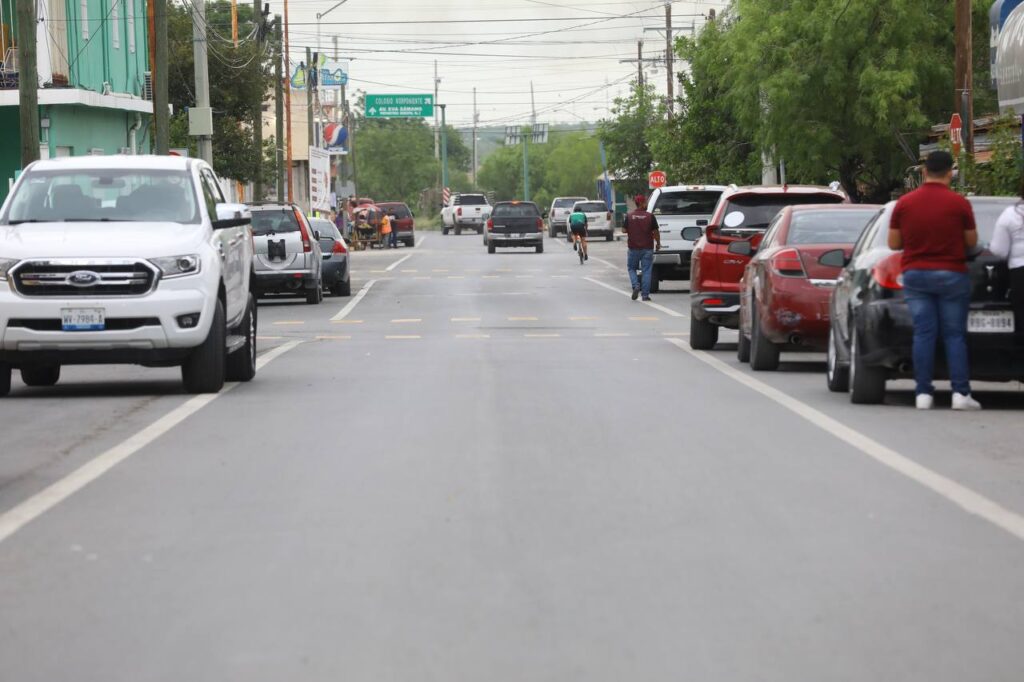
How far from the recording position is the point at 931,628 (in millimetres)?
6605

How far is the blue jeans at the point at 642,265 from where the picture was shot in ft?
111

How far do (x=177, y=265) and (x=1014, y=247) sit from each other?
21.3 feet

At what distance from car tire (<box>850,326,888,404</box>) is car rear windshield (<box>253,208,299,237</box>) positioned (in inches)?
797

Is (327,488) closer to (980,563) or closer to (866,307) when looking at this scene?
(980,563)

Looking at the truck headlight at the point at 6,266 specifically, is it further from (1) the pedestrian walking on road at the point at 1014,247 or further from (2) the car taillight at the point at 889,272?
(1) the pedestrian walking on road at the point at 1014,247

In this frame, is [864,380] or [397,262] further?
[397,262]

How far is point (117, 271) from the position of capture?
15102mm

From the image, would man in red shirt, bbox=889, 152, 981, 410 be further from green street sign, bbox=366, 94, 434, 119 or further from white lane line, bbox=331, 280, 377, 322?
green street sign, bbox=366, 94, 434, 119

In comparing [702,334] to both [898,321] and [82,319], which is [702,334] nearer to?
[898,321]

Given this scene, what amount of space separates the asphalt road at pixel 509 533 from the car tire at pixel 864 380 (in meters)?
0.22

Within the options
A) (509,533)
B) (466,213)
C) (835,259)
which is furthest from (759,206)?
(466,213)

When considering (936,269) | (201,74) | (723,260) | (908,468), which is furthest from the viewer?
(201,74)

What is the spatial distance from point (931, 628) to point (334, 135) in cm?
8560

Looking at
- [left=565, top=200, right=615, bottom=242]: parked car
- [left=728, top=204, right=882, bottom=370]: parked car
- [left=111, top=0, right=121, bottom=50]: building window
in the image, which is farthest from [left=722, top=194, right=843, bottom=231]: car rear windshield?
[left=565, top=200, right=615, bottom=242]: parked car
